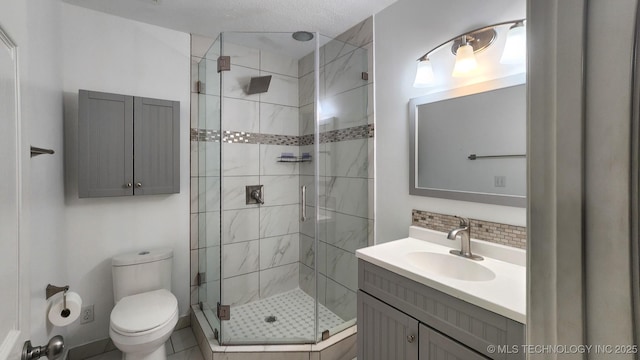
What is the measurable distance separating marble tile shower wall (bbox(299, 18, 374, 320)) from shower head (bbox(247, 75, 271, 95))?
16.7 inches

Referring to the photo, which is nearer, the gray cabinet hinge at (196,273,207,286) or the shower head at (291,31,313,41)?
the shower head at (291,31,313,41)

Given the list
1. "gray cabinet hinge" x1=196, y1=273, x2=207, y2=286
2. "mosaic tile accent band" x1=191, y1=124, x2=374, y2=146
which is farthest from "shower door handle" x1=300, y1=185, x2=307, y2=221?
"gray cabinet hinge" x1=196, y1=273, x2=207, y2=286

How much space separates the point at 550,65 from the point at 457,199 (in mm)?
1369

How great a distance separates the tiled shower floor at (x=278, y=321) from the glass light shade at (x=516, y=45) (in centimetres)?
198

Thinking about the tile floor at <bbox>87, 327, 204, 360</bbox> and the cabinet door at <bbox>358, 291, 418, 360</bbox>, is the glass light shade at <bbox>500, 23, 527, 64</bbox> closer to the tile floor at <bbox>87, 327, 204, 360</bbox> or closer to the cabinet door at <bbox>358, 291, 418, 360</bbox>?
the cabinet door at <bbox>358, 291, 418, 360</bbox>

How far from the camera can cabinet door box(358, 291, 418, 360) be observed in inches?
48.0

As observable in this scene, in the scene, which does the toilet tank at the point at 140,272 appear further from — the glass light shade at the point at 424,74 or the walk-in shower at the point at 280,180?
the glass light shade at the point at 424,74

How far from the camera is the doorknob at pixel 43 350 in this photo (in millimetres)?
629

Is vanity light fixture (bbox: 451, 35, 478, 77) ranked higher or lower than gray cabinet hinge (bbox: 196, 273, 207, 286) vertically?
higher

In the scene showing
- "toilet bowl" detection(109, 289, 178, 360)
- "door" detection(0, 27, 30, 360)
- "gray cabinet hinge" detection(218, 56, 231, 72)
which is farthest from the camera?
"gray cabinet hinge" detection(218, 56, 231, 72)

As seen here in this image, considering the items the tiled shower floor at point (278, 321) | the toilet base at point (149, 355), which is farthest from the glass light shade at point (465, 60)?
the toilet base at point (149, 355)

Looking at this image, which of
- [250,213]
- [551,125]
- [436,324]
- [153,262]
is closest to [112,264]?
[153,262]

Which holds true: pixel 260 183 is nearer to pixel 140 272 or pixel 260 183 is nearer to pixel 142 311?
pixel 140 272

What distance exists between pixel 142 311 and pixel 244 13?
7.21ft
